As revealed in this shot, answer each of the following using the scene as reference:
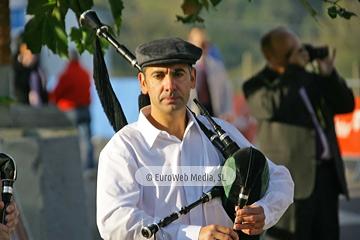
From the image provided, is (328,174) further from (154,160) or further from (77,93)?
Answer: (77,93)

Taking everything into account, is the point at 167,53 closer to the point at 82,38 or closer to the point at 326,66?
the point at 82,38

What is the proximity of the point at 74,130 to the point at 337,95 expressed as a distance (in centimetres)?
266

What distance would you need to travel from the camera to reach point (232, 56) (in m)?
25.6

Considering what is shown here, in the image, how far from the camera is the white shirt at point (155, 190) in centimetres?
259

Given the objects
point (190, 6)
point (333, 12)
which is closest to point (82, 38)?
point (190, 6)

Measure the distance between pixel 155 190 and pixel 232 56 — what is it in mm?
23173

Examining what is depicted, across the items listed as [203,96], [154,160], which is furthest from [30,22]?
[203,96]

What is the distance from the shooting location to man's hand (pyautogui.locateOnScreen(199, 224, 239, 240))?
2545mm

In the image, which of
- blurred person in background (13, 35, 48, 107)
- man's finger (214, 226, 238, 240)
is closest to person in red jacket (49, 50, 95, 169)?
blurred person in background (13, 35, 48, 107)

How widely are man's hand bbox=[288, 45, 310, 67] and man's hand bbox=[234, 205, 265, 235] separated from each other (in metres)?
2.64

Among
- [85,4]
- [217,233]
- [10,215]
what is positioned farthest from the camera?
[85,4]

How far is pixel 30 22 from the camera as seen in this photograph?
3693mm

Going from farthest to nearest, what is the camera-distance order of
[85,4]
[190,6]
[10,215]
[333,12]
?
[190,6], [85,4], [333,12], [10,215]

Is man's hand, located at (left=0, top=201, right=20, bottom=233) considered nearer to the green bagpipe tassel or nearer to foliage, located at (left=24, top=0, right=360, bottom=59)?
the green bagpipe tassel
